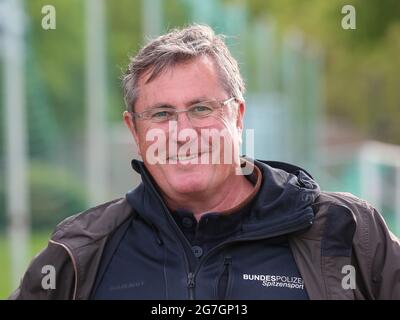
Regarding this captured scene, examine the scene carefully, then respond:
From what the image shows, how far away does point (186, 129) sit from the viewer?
3301 millimetres

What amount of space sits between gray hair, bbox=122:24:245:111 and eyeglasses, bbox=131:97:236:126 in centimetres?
11

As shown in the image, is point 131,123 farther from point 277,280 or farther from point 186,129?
point 277,280

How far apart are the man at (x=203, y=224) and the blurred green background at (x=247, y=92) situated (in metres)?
1.05

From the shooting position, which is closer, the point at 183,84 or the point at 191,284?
the point at 191,284

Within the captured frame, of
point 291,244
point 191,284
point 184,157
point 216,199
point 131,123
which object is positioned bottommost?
point 191,284

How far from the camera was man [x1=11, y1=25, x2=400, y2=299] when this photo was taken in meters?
3.12

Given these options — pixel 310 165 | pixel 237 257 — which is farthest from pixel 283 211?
pixel 310 165

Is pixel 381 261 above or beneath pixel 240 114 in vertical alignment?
beneath

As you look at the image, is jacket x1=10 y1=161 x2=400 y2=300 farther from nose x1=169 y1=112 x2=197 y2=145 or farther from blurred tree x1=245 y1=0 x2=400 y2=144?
blurred tree x1=245 y1=0 x2=400 y2=144

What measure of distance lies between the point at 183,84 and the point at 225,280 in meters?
0.69

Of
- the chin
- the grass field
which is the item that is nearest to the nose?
the chin

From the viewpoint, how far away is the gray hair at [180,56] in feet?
11.0
